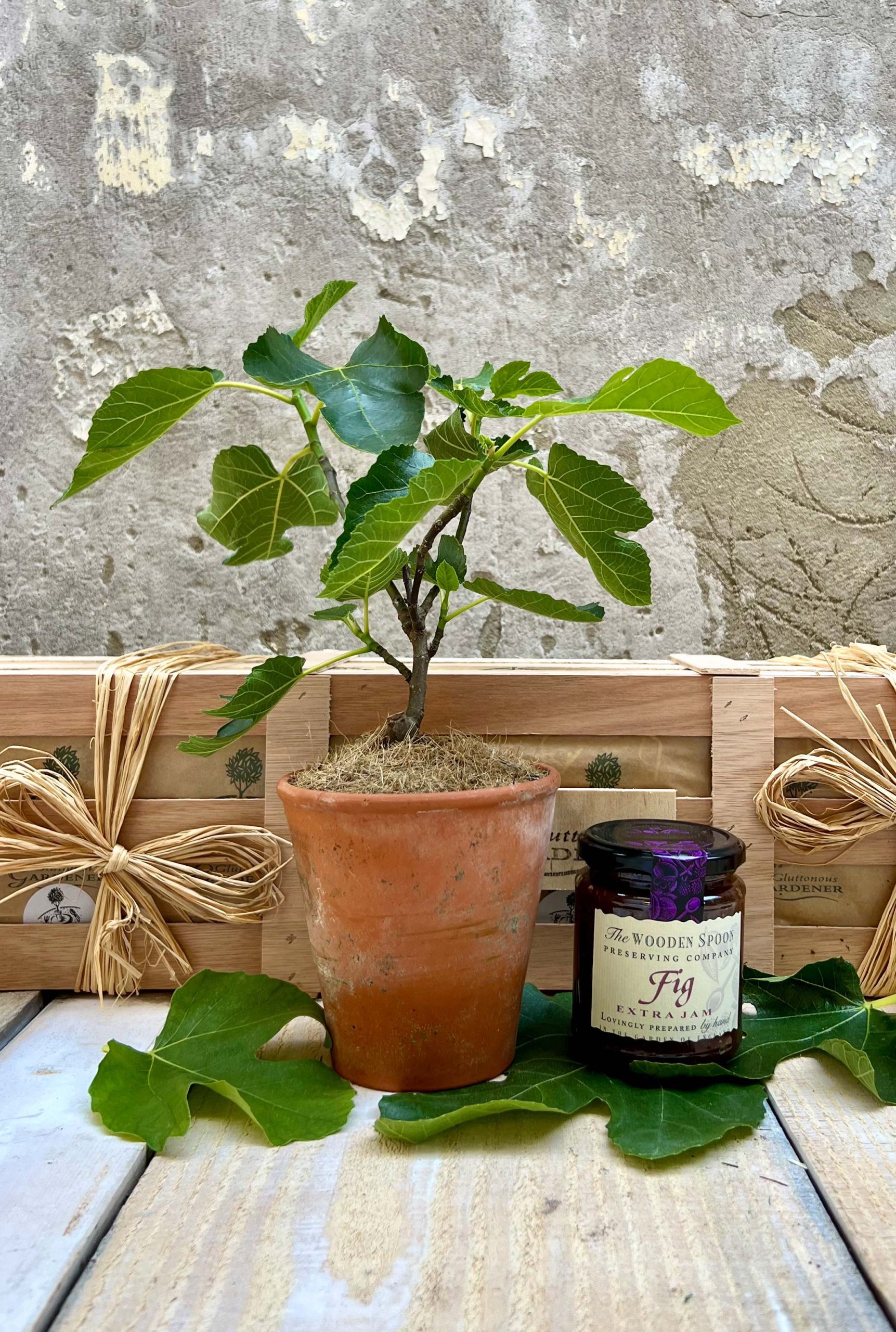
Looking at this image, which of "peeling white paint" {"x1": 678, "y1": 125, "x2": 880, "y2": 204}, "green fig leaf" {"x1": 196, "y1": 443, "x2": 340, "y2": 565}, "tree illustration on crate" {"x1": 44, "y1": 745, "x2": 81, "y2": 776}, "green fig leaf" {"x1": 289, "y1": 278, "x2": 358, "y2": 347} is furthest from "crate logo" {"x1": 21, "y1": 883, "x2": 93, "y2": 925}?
"peeling white paint" {"x1": 678, "y1": 125, "x2": 880, "y2": 204}

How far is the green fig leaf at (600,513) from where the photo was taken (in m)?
0.74

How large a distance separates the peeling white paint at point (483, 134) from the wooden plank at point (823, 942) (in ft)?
3.49

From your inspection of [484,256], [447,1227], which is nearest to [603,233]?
[484,256]

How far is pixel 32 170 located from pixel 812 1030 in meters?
1.42

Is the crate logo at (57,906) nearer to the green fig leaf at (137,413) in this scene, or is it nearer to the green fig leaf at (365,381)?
the green fig leaf at (137,413)

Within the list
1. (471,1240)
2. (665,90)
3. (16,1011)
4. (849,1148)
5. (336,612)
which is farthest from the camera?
(665,90)

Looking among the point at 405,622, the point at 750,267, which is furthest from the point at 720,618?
the point at 405,622

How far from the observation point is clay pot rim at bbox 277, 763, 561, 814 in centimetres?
73

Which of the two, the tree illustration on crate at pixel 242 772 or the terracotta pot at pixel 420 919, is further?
the tree illustration on crate at pixel 242 772

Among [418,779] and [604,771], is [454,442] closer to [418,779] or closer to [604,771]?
[418,779]

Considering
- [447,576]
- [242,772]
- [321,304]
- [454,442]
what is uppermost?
[321,304]

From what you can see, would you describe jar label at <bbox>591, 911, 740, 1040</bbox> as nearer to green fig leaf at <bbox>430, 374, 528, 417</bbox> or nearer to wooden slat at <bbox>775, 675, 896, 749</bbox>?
wooden slat at <bbox>775, 675, 896, 749</bbox>

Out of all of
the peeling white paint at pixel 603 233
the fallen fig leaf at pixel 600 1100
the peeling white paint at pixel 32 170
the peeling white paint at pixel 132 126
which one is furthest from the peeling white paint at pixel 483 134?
the fallen fig leaf at pixel 600 1100

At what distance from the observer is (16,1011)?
91cm
